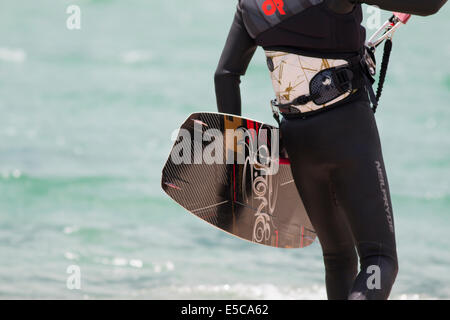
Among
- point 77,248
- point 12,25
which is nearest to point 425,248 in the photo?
point 77,248

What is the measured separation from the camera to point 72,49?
16.5m

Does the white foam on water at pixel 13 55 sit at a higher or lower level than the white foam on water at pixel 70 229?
higher

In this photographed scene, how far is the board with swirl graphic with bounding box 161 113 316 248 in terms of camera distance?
122 inches

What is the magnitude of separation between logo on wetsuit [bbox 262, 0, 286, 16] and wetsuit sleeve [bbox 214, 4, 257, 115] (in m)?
0.14

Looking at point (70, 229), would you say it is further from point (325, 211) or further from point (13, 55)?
point (13, 55)

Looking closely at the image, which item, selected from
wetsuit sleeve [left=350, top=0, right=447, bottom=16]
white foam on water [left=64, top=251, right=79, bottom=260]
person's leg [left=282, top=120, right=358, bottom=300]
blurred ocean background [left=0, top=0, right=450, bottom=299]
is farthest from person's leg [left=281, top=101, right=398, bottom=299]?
white foam on water [left=64, top=251, right=79, bottom=260]

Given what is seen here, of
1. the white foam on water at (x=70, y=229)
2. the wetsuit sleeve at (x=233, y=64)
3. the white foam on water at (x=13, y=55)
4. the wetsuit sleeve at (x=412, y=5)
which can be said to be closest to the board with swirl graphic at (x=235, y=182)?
the wetsuit sleeve at (x=233, y=64)

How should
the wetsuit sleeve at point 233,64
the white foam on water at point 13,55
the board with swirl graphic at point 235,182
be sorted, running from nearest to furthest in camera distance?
the wetsuit sleeve at point 233,64 → the board with swirl graphic at point 235,182 → the white foam on water at point 13,55

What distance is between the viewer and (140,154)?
975cm

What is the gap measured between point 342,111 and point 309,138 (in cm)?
15

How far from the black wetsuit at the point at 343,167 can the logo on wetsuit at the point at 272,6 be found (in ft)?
0.08

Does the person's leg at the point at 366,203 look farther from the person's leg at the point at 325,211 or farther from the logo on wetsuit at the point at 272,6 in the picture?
the logo on wetsuit at the point at 272,6

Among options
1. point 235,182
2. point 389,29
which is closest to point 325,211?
point 235,182

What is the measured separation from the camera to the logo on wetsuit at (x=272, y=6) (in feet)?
8.68
